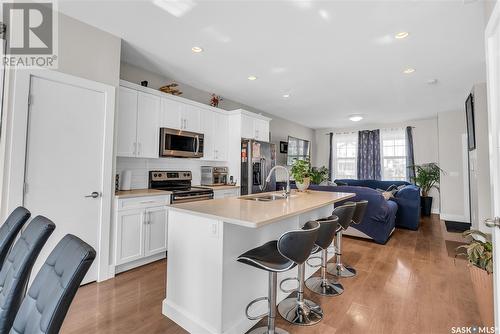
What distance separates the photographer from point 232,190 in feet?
14.0

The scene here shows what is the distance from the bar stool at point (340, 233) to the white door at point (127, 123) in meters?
2.64

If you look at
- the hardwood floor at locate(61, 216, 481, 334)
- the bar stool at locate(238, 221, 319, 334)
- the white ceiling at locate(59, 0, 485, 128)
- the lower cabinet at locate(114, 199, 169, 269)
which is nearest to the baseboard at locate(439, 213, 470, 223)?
the white ceiling at locate(59, 0, 485, 128)

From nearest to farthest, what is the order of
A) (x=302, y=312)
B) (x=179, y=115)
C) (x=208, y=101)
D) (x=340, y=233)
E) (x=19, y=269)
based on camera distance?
(x=19, y=269)
(x=302, y=312)
(x=340, y=233)
(x=179, y=115)
(x=208, y=101)

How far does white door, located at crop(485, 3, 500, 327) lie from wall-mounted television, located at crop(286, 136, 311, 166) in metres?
5.43

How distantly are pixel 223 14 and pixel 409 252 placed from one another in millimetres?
4039

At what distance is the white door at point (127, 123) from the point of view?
119 inches

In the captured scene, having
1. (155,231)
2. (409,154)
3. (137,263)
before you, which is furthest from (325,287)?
(409,154)

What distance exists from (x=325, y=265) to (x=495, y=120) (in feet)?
6.06

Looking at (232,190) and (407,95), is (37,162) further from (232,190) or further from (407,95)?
(407,95)

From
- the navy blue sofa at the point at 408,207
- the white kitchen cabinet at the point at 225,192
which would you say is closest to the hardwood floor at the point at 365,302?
the white kitchen cabinet at the point at 225,192

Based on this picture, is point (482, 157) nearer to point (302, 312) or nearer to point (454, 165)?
point (454, 165)

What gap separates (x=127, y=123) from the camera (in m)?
3.12

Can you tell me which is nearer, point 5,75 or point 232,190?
point 5,75

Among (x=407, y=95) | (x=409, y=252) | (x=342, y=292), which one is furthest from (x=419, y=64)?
(x=342, y=292)
